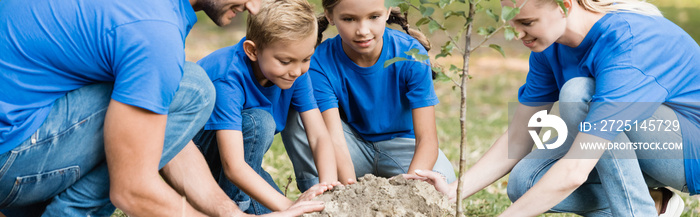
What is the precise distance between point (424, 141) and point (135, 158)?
1.37 meters

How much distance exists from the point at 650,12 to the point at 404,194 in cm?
118

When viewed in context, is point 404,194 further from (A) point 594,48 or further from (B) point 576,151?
(A) point 594,48

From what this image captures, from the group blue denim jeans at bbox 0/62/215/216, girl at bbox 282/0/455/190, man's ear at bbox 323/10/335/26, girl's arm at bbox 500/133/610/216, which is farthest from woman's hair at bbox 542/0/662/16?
blue denim jeans at bbox 0/62/215/216

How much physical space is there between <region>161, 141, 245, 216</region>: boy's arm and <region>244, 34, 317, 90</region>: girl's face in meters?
0.41

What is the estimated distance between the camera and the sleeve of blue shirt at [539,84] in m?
2.97

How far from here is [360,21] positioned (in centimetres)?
288

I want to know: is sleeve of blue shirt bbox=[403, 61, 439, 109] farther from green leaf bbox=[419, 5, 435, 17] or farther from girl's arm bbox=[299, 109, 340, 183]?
green leaf bbox=[419, 5, 435, 17]

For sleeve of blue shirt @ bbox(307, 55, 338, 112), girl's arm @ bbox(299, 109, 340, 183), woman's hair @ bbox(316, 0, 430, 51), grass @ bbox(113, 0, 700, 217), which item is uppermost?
woman's hair @ bbox(316, 0, 430, 51)

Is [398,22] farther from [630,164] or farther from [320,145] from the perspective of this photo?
[630,164]

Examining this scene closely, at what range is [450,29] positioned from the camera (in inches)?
519

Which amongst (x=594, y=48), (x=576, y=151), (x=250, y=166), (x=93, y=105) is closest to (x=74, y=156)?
(x=93, y=105)

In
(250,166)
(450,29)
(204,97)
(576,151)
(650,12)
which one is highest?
(650,12)

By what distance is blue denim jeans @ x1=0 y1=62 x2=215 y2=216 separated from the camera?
6.87 feet

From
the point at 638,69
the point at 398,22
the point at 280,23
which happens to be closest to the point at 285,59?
the point at 280,23
